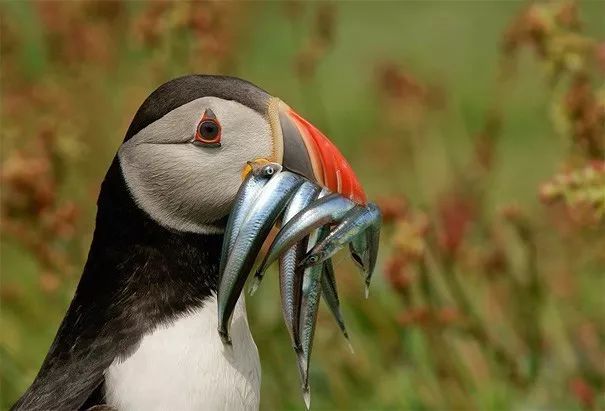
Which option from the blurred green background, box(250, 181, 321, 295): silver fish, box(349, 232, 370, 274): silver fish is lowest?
the blurred green background

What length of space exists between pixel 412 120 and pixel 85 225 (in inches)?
58.4

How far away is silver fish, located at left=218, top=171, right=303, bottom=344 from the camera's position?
3.11m

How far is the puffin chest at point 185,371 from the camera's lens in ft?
10.1

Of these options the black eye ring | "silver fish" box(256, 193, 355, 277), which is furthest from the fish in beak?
the black eye ring

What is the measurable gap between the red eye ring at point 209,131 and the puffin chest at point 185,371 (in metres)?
0.36

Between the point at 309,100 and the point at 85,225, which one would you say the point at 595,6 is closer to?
the point at 309,100

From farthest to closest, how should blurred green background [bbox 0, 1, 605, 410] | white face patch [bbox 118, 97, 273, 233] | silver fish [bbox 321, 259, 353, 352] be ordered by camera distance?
1. blurred green background [bbox 0, 1, 605, 410]
2. silver fish [bbox 321, 259, 353, 352]
3. white face patch [bbox 118, 97, 273, 233]

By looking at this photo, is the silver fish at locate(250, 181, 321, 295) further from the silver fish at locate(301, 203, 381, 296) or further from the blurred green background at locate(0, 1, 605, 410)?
the blurred green background at locate(0, 1, 605, 410)

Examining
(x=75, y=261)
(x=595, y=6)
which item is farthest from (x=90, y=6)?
(x=595, y=6)

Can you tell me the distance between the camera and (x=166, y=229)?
3.26 metres

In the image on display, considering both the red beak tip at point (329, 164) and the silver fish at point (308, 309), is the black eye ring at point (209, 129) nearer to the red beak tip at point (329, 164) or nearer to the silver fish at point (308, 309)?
the red beak tip at point (329, 164)

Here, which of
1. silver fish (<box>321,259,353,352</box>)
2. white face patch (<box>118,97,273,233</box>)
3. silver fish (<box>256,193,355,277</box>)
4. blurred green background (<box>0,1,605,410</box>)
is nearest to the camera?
silver fish (<box>256,193,355,277</box>)

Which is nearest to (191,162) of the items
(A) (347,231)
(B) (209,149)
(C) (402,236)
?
(B) (209,149)

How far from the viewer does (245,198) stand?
3115 millimetres
